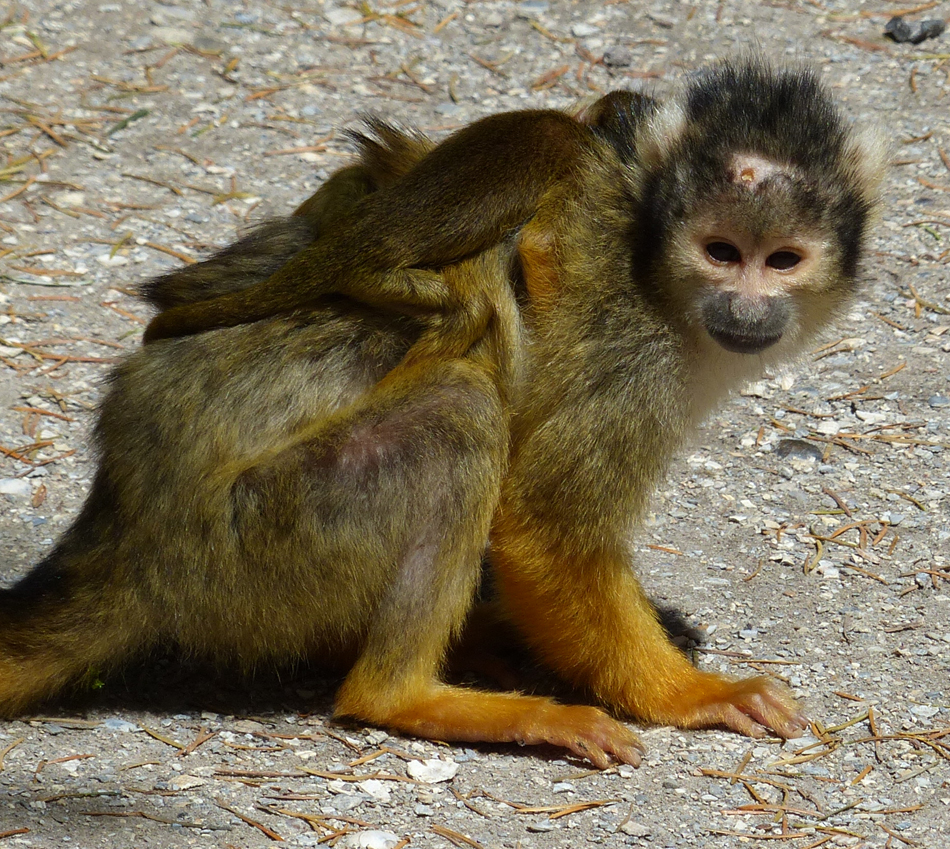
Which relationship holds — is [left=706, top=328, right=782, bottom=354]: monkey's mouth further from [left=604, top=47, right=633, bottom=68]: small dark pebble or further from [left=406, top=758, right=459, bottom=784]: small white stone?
[left=604, top=47, right=633, bottom=68]: small dark pebble

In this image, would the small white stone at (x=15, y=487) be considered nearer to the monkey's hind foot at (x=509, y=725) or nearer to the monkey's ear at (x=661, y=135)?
the monkey's hind foot at (x=509, y=725)

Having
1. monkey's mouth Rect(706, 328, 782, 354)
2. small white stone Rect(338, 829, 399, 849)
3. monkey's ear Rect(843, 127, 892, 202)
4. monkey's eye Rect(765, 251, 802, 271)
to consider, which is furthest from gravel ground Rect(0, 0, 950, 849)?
monkey's ear Rect(843, 127, 892, 202)

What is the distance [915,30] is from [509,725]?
6448 millimetres

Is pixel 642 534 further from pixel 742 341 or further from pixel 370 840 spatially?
pixel 370 840

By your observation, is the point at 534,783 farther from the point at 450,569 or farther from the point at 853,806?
the point at 853,806

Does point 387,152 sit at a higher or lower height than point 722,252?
higher

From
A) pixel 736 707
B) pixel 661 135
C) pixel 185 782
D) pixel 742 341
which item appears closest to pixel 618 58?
pixel 661 135

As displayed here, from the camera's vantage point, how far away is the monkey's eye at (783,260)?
4.16 meters

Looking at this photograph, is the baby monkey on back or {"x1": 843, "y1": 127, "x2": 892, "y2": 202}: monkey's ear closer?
the baby monkey on back

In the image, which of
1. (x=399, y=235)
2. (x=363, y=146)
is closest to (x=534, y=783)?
(x=399, y=235)

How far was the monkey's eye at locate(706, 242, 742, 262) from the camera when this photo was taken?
4.13 meters

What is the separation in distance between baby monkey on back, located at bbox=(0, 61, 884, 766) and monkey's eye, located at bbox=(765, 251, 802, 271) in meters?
0.02

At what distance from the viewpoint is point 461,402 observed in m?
4.16

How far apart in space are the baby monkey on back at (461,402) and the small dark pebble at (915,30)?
15.7 ft
